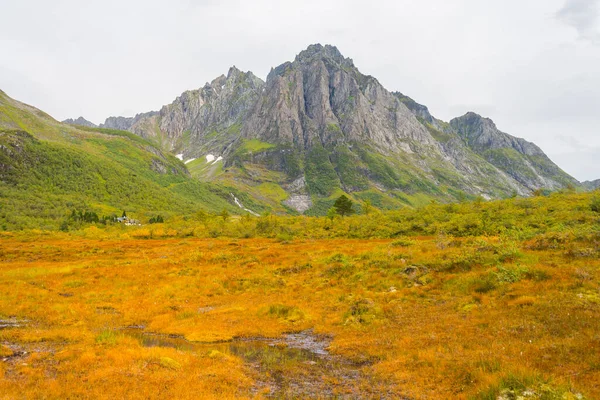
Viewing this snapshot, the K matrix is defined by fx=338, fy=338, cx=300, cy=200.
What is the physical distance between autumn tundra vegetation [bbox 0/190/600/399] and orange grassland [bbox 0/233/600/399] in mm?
106

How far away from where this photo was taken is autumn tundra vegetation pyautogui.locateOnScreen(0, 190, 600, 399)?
43.7ft

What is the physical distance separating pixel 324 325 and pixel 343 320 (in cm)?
140

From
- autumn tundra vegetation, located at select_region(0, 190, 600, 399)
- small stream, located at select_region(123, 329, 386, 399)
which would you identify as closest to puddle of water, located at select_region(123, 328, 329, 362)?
small stream, located at select_region(123, 329, 386, 399)

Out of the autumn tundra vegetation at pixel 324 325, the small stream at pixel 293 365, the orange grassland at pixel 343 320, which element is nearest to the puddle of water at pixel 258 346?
the small stream at pixel 293 365

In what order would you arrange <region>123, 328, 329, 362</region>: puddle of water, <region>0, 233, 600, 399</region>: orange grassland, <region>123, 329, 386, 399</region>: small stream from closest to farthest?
<region>0, 233, 600, 399</region>: orange grassland, <region>123, 329, 386, 399</region>: small stream, <region>123, 328, 329, 362</region>: puddle of water

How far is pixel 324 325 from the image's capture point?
2378 centimetres

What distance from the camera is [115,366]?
15836 millimetres

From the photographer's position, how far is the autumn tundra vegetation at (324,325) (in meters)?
13.3

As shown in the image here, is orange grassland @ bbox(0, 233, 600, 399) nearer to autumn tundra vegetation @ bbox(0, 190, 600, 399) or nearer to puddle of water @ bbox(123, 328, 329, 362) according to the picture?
autumn tundra vegetation @ bbox(0, 190, 600, 399)

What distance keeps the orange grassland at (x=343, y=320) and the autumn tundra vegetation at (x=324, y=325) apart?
0.11 m

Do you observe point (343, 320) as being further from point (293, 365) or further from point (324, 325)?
point (293, 365)

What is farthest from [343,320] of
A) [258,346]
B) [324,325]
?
[258,346]

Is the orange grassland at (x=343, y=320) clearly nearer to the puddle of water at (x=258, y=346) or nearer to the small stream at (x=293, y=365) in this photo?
the small stream at (x=293, y=365)

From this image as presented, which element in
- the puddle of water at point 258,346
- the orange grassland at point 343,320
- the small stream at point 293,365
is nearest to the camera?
the orange grassland at point 343,320
